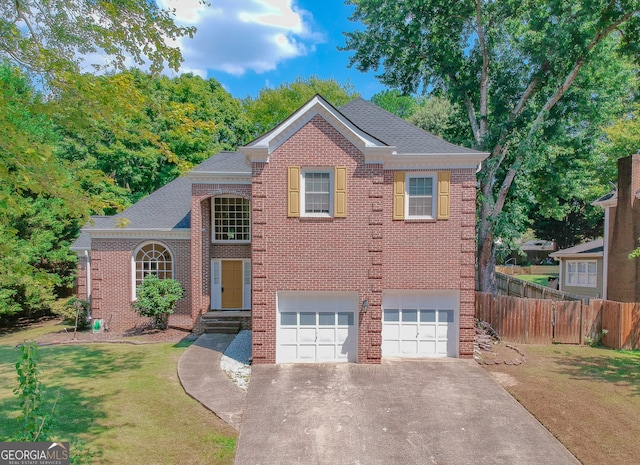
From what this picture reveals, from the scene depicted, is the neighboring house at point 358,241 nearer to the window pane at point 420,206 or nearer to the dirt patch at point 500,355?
the window pane at point 420,206

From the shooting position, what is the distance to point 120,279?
55.3ft

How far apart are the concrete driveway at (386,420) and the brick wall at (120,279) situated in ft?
22.6

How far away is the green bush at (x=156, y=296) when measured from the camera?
50.9ft

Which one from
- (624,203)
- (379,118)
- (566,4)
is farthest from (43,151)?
(624,203)

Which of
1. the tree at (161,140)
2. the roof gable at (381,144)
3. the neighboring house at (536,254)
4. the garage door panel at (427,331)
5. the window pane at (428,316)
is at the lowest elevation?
the neighboring house at (536,254)

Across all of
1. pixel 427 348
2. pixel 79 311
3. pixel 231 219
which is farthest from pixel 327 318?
pixel 79 311

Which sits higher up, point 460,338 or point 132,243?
point 132,243

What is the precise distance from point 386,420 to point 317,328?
13.9ft

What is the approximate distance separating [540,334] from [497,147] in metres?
9.08

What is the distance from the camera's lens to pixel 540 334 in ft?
48.6

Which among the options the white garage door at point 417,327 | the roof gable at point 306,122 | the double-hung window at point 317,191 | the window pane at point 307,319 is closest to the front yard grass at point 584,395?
the white garage door at point 417,327

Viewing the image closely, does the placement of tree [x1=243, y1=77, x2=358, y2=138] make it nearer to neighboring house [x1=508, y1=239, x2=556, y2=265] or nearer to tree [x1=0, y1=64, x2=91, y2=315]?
tree [x1=0, y1=64, x2=91, y2=315]

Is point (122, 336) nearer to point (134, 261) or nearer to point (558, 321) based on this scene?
point (134, 261)

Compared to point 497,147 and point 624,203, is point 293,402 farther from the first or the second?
point 624,203
